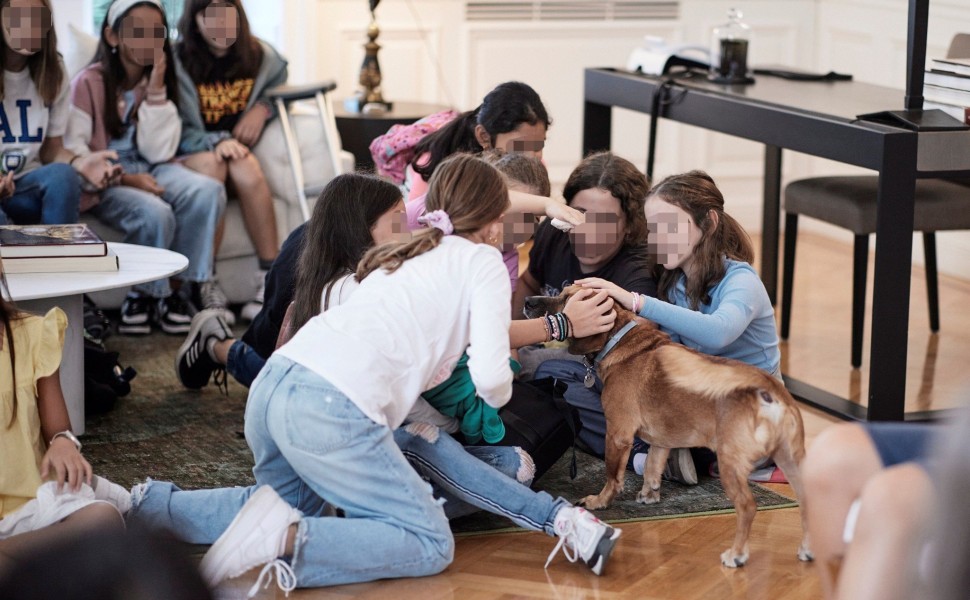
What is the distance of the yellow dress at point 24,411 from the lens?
2.08 m

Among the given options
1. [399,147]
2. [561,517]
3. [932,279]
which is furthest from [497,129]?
[932,279]

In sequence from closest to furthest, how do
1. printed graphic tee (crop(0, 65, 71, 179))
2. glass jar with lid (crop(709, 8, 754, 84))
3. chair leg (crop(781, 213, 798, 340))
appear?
printed graphic tee (crop(0, 65, 71, 179)) → glass jar with lid (crop(709, 8, 754, 84)) → chair leg (crop(781, 213, 798, 340))

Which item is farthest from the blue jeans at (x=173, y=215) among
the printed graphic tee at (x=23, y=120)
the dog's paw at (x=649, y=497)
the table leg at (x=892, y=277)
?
the table leg at (x=892, y=277)

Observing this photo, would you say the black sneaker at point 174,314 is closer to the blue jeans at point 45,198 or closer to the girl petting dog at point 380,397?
the blue jeans at point 45,198

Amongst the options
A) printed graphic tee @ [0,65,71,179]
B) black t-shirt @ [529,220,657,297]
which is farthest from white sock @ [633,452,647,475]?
printed graphic tee @ [0,65,71,179]

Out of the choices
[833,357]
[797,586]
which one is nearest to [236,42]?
[833,357]

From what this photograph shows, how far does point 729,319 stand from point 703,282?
0.13 meters

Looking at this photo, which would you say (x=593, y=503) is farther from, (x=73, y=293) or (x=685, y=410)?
(x=73, y=293)

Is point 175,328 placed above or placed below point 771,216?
below

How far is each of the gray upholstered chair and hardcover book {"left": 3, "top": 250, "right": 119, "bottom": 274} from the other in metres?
1.93

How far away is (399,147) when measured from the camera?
3377 millimetres

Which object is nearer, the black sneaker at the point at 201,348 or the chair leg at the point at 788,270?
the black sneaker at the point at 201,348

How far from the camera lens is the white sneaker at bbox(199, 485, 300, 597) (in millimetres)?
1986

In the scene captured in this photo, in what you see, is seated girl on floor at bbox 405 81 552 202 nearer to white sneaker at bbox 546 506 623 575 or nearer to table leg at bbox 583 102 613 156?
table leg at bbox 583 102 613 156
